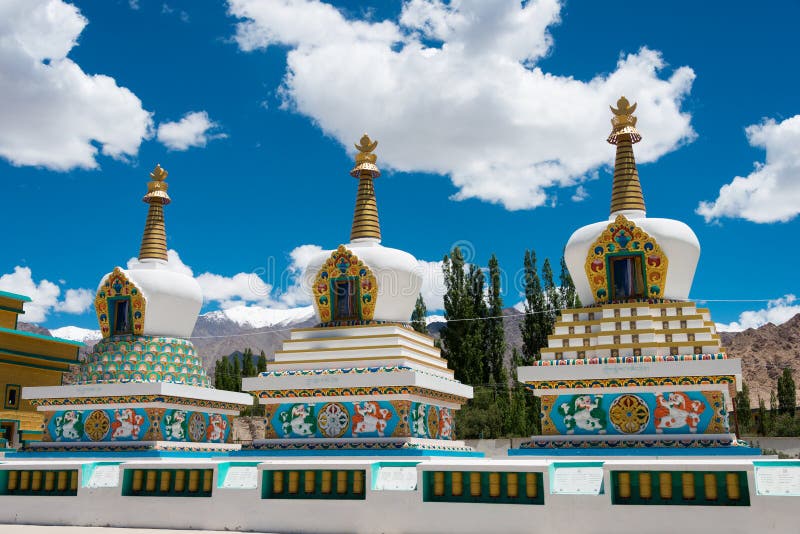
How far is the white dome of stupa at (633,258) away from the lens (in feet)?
51.2

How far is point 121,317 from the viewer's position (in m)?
20.4

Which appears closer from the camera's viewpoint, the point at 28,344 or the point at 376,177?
the point at 376,177

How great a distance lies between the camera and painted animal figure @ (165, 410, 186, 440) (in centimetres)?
1928

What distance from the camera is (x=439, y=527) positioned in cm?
1145

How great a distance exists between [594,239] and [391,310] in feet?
16.2

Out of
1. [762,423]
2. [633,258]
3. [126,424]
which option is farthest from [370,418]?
[762,423]

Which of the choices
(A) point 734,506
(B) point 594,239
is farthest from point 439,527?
(B) point 594,239

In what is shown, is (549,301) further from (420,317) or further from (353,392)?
(353,392)

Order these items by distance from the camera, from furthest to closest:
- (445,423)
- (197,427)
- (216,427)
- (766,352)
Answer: (766,352) → (216,427) → (197,427) → (445,423)

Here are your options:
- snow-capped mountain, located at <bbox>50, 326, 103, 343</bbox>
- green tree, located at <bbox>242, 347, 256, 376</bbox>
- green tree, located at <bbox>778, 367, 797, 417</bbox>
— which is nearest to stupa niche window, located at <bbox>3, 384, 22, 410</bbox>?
green tree, located at <bbox>242, 347, 256, 376</bbox>

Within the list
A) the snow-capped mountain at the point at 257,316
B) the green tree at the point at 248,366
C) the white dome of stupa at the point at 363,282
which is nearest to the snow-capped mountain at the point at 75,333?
the snow-capped mountain at the point at 257,316

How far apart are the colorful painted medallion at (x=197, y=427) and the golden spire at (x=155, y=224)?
170 inches

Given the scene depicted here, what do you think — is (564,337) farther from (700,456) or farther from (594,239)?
(700,456)

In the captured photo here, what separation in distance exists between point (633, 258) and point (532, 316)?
1948cm
